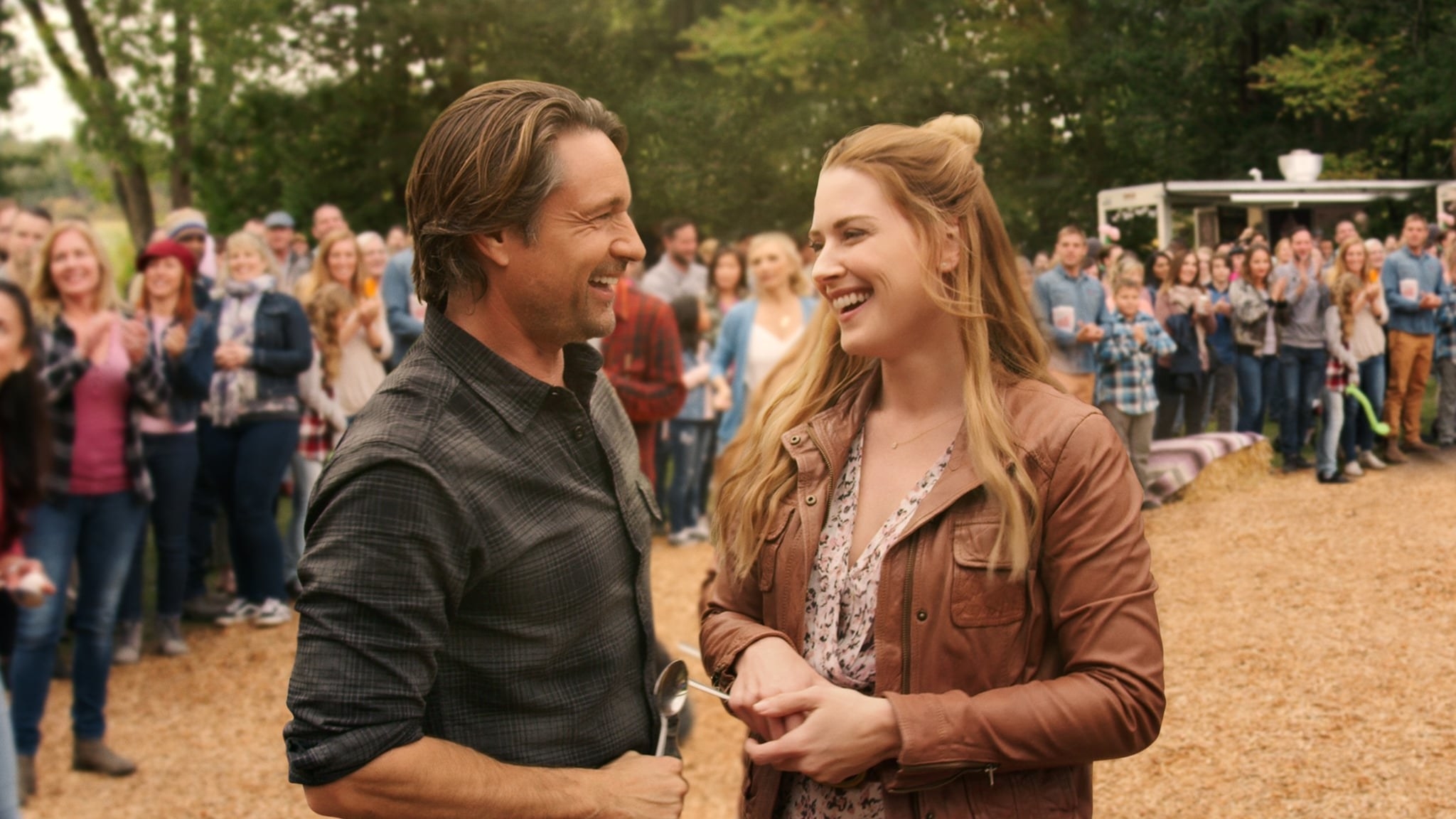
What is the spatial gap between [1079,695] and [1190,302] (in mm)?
8426

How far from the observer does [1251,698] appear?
4.62 metres

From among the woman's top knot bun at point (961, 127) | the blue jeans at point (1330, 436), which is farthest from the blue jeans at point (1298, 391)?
the woman's top knot bun at point (961, 127)

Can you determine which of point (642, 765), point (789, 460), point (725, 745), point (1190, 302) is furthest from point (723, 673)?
point (1190, 302)

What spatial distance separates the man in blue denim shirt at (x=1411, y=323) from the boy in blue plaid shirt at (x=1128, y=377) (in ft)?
8.99

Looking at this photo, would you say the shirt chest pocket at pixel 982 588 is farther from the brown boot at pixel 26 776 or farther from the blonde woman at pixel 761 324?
the blonde woman at pixel 761 324

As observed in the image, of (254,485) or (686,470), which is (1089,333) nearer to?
(686,470)

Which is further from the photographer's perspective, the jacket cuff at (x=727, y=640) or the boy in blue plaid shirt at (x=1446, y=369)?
the boy in blue plaid shirt at (x=1446, y=369)

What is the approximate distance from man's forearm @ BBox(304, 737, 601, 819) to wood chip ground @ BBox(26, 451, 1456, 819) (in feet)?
9.02

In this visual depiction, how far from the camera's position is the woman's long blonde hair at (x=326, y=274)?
23.3 ft

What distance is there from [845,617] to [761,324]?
5.50 metres

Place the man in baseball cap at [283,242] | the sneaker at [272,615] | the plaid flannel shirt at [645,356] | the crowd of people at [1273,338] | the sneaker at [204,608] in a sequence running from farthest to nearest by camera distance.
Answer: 1. the man in baseball cap at [283,242]
2. the plaid flannel shirt at [645,356]
3. the sneaker at [204,608]
4. the sneaker at [272,615]
5. the crowd of people at [1273,338]

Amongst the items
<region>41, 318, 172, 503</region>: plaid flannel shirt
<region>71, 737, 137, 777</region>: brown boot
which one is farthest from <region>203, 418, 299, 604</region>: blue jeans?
<region>71, 737, 137, 777</region>: brown boot

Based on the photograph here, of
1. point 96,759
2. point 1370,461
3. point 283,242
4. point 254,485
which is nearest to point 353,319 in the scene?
point 254,485

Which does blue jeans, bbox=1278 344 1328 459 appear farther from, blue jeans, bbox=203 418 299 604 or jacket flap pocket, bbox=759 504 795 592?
blue jeans, bbox=203 418 299 604
